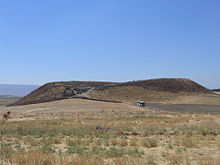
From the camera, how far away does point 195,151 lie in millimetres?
11547

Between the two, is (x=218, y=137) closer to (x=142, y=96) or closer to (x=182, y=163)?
(x=182, y=163)

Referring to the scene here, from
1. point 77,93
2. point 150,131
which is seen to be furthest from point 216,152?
point 77,93

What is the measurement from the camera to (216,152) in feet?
37.1

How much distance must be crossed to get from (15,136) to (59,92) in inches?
2672

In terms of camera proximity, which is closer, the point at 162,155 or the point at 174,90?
the point at 162,155

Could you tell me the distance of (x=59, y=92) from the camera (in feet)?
275

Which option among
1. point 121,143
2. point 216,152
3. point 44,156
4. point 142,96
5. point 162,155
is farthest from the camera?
point 142,96

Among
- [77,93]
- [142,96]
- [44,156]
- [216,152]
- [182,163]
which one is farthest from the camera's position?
[77,93]

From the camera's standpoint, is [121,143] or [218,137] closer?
[121,143]

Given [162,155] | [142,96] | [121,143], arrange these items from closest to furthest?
[162,155] → [121,143] → [142,96]

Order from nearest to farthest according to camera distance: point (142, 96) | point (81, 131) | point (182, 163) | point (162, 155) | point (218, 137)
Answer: point (182, 163), point (162, 155), point (218, 137), point (81, 131), point (142, 96)

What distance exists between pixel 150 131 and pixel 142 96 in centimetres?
5835

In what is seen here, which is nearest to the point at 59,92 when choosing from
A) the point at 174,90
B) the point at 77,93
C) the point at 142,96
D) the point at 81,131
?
the point at 77,93

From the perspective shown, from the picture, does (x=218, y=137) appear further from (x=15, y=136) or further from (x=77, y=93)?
(x=77, y=93)
